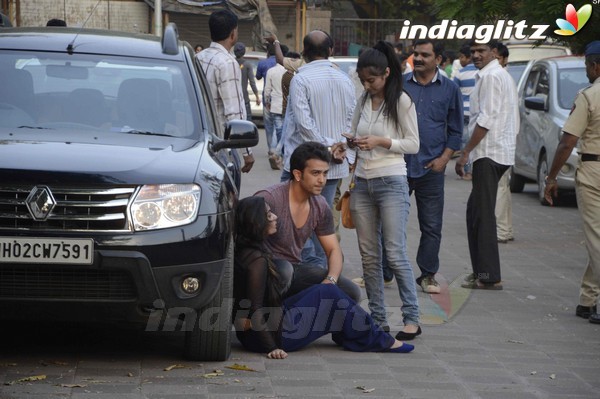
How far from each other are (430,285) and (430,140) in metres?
1.12

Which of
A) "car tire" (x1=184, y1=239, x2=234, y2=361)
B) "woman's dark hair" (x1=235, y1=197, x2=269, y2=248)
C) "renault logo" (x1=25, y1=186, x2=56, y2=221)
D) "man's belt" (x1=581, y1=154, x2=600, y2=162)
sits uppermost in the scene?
"renault logo" (x1=25, y1=186, x2=56, y2=221)

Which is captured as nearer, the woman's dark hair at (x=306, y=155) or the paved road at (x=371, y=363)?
the paved road at (x=371, y=363)

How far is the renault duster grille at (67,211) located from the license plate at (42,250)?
0.23 feet

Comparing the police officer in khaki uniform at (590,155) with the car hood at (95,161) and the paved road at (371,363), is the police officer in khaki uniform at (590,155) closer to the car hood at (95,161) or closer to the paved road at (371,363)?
the paved road at (371,363)

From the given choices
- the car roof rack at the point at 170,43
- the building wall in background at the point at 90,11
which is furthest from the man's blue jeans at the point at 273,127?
the building wall in background at the point at 90,11

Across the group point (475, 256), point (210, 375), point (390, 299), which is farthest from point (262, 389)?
point (475, 256)

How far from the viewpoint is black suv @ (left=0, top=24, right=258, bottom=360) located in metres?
5.90

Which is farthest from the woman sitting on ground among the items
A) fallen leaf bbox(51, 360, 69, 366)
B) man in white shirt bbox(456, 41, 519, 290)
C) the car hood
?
man in white shirt bbox(456, 41, 519, 290)

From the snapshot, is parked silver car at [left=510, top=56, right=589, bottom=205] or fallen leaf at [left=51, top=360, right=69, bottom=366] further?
parked silver car at [left=510, top=56, right=589, bottom=205]

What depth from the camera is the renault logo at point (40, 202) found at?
19.3 ft

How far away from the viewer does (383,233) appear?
750 cm

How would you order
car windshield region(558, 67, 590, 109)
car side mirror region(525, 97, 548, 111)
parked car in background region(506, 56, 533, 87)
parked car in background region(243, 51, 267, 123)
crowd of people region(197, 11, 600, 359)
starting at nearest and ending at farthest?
1. crowd of people region(197, 11, 600, 359)
2. car side mirror region(525, 97, 548, 111)
3. car windshield region(558, 67, 590, 109)
4. parked car in background region(506, 56, 533, 87)
5. parked car in background region(243, 51, 267, 123)

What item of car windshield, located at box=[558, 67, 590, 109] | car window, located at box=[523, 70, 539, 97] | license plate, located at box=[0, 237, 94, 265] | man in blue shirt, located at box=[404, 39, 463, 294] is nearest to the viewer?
license plate, located at box=[0, 237, 94, 265]

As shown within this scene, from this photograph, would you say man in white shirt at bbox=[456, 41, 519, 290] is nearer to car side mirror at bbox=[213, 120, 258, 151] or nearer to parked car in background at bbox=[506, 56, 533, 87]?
car side mirror at bbox=[213, 120, 258, 151]
